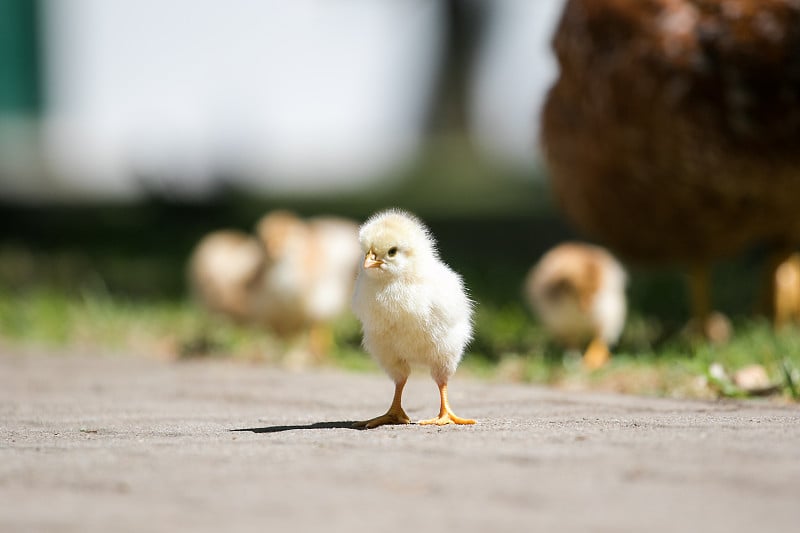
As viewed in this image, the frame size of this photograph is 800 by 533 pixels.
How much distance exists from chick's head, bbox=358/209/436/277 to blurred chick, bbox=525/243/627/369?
2403mm

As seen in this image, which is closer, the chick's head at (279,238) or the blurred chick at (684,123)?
the blurred chick at (684,123)

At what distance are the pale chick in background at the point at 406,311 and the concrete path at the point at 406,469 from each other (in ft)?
0.80

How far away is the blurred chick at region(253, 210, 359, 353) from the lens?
6402 mm

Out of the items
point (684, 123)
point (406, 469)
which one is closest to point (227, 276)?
point (684, 123)

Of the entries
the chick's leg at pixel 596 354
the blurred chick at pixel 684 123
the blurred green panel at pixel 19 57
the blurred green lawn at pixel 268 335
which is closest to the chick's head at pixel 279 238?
the blurred green lawn at pixel 268 335

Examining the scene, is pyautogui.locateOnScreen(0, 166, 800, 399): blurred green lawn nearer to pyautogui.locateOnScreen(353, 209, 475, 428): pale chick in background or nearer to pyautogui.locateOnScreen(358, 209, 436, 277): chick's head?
pyautogui.locateOnScreen(353, 209, 475, 428): pale chick in background

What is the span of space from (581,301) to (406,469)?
3.51m

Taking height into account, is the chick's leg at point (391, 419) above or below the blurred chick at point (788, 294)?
below

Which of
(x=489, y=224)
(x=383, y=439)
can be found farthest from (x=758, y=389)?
(x=489, y=224)

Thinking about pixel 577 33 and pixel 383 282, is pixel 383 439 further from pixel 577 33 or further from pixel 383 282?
pixel 577 33

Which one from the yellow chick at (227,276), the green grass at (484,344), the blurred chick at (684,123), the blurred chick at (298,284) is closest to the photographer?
the green grass at (484,344)

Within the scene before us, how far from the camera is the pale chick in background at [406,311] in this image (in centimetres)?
354

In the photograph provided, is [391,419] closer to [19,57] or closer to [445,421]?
[445,421]

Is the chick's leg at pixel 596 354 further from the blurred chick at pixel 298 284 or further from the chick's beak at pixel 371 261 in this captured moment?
the chick's beak at pixel 371 261
